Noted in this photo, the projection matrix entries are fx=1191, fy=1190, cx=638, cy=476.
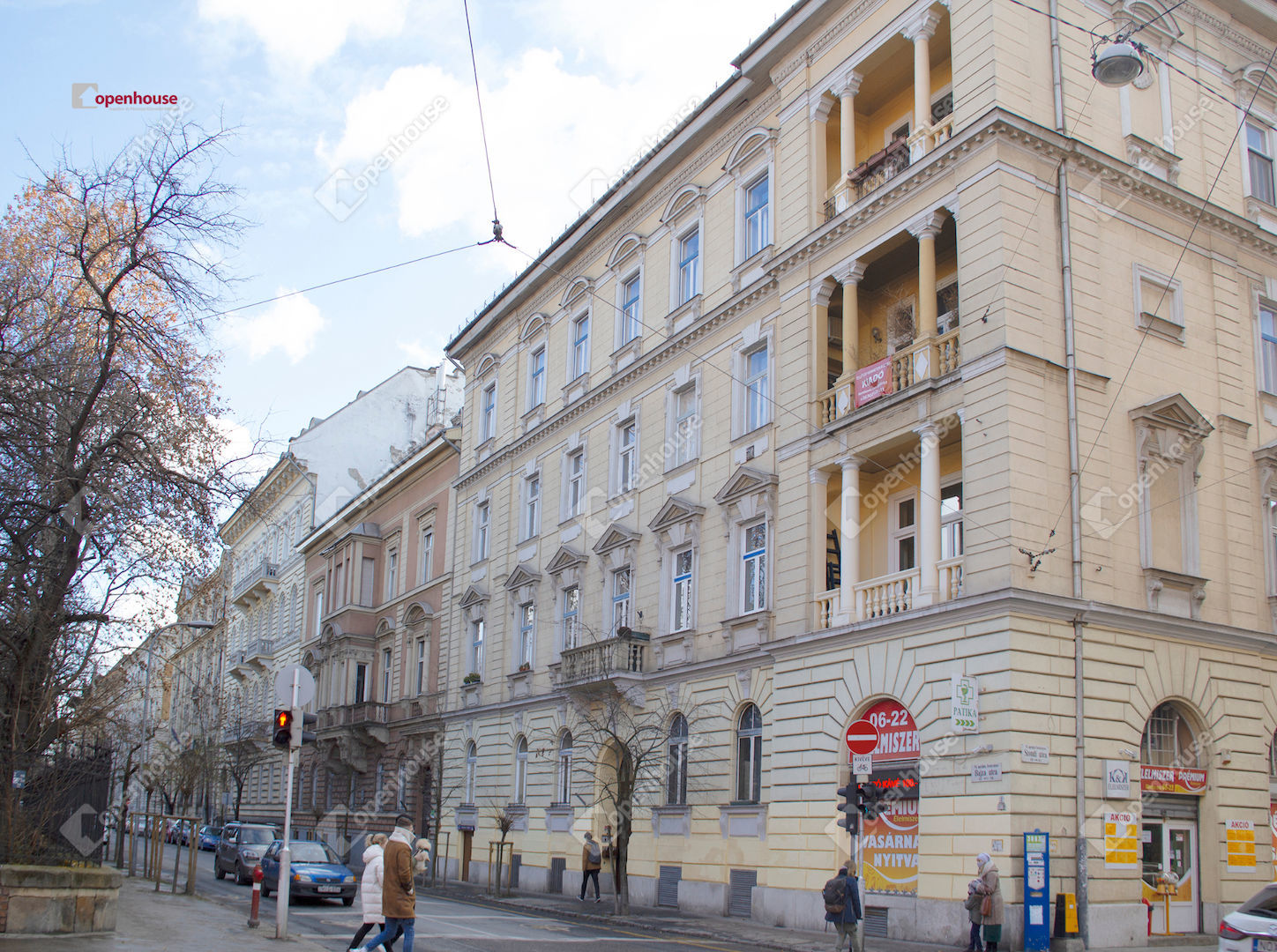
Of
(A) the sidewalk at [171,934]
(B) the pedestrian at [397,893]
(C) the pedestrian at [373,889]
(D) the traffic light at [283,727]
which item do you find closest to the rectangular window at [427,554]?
(A) the sidewalk at [171,934]

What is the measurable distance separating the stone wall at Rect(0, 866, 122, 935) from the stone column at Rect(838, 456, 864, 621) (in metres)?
12.9

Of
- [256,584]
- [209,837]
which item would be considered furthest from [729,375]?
[256,584]

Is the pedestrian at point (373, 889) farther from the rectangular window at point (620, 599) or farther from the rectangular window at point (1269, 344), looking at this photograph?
the rectangular window at point (1269, 344)

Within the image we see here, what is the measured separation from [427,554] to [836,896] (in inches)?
1209

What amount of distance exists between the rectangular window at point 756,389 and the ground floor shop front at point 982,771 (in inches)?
211

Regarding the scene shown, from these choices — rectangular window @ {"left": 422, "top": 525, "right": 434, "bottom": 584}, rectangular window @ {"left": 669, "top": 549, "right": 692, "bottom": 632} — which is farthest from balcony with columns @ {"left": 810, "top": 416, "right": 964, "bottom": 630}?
rectangular window @ {"left": 422, "top": 525, "right": 434, "bottom": 584}

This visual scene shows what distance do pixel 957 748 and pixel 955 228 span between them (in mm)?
9783

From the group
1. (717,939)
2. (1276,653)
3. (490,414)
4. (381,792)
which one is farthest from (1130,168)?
(381,792)

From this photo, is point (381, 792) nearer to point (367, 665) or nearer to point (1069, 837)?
point (367, 665)

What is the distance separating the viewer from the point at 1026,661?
18.4m

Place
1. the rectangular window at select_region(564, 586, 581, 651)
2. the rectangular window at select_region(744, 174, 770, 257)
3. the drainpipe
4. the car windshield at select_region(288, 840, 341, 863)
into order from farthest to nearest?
the rectangular window at select_region(564, 586, 581, 651)
the rectangular window at select_region(744, 174, 770, 257)
the car windshield at select_region(288, 840, 341, 863)
the drainpipe

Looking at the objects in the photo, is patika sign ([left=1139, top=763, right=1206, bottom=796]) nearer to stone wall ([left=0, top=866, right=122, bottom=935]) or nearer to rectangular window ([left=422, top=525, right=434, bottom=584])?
stone wall ([left=0, top=866, right=122, bottom=935])

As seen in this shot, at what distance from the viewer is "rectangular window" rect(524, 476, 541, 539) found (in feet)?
121

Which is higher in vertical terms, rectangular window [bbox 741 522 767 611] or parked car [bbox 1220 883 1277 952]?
rectangular window [bbox 741 522 767 611]
